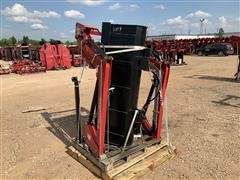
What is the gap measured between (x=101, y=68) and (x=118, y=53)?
1.63 ft

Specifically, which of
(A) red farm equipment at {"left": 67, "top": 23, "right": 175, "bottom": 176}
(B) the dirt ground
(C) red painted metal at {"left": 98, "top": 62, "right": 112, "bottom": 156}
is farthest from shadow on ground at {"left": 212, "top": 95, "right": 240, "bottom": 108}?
(C) red painted metal at {"left": 98, "top": 62, "right": 112, "bottom": 156}

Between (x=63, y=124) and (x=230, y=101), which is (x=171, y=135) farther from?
(x=230, y=101)

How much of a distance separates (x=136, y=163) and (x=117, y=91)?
1.07m

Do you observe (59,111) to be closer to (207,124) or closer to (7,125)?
(7,125)

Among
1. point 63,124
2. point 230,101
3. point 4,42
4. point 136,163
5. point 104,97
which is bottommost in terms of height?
point 63,124

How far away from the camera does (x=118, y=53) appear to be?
156 inches

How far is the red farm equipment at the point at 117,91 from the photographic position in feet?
12.5

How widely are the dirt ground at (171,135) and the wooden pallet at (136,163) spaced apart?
0.09m

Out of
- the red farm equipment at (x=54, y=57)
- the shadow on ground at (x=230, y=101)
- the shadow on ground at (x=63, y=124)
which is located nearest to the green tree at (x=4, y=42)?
the red farm equipment at (x=54, y=57)

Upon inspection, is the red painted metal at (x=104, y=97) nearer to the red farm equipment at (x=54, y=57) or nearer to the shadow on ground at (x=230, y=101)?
the shadow on ground at (x=230, y=101)

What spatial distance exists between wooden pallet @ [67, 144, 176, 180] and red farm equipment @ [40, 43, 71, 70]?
556 inches

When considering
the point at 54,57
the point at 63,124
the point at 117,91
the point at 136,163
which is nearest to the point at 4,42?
the point at 54,57

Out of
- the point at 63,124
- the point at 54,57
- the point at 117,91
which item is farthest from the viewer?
the point at 54,57

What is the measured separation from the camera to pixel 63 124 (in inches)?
244
